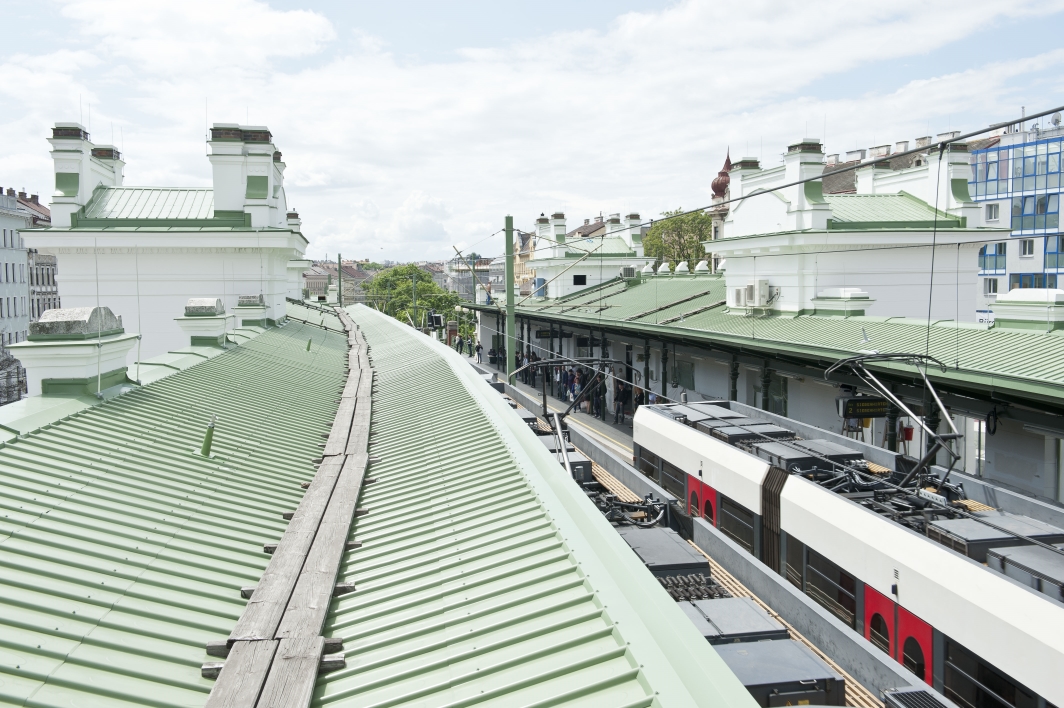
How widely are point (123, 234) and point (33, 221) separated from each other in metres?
50.3

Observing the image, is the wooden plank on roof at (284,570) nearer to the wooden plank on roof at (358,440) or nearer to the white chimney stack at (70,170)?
the wooden plank on roof at (358,440)

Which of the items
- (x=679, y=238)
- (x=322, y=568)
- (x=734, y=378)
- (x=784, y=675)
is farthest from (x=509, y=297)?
(x=679, y=238)

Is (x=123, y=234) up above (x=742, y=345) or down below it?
above

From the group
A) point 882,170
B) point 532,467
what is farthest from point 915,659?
point 882,170

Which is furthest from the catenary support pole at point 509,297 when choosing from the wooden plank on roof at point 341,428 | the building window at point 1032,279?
the building window at point 1032,279

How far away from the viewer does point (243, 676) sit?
464 centimetres

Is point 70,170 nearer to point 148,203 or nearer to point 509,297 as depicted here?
point 148,203

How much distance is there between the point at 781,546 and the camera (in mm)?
12695

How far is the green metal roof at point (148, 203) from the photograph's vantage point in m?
23.7

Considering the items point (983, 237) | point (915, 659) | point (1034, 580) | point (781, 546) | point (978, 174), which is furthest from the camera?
point (978, 174)

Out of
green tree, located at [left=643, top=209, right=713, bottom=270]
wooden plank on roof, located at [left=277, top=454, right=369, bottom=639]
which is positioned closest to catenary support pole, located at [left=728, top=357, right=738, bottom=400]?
wooden plank on roof, located at [left=277, top=454, right=369, bottom=639]

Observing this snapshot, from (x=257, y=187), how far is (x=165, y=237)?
317cm

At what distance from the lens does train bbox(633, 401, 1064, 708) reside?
Answer: 301 inches

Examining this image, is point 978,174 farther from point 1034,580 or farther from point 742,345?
point 1034,580
